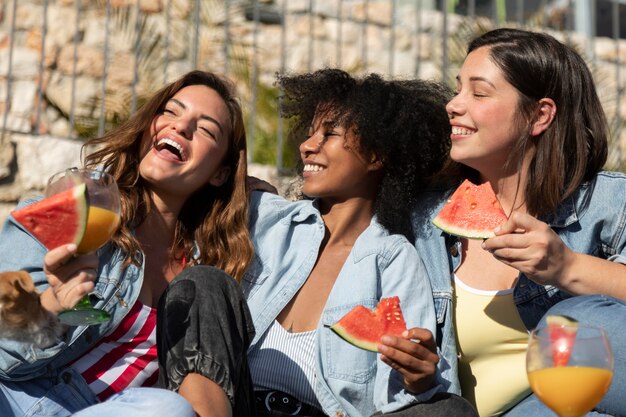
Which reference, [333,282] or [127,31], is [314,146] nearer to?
[333,282]

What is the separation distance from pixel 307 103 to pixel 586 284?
172 cm

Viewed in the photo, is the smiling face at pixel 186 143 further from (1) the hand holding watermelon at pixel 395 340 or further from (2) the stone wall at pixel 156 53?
(2) the stone wall at pixel 156 53

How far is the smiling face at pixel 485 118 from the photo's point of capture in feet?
14.7

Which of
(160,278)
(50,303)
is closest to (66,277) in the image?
(50,303)

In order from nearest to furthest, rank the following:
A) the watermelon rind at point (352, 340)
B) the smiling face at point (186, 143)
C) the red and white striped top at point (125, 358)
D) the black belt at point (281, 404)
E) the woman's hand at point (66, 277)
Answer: the woman's hand at point (66, 277)
the watermelon rind at point (352, 340)
the red and white striped top at point (125, 358)
the black belt at point (281, 404)
the smiling face at point (186, 143)

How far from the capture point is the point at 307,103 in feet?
16.8

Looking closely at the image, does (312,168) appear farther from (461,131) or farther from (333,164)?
(461,131)

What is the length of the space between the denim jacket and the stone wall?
8.18ft

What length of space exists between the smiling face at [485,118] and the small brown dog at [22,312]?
1.89 metres

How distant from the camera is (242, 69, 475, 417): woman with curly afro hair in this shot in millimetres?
4324

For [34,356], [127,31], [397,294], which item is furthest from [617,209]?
[127,31]

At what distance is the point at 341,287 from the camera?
15.0 ft

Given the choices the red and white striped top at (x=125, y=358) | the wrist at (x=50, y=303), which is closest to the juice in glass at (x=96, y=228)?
the wrist at (x=50, y=303)

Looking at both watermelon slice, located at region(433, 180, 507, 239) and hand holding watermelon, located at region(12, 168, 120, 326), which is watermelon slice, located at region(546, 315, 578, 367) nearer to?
watermelon slice, located at region(433, 180, 507, 239)
